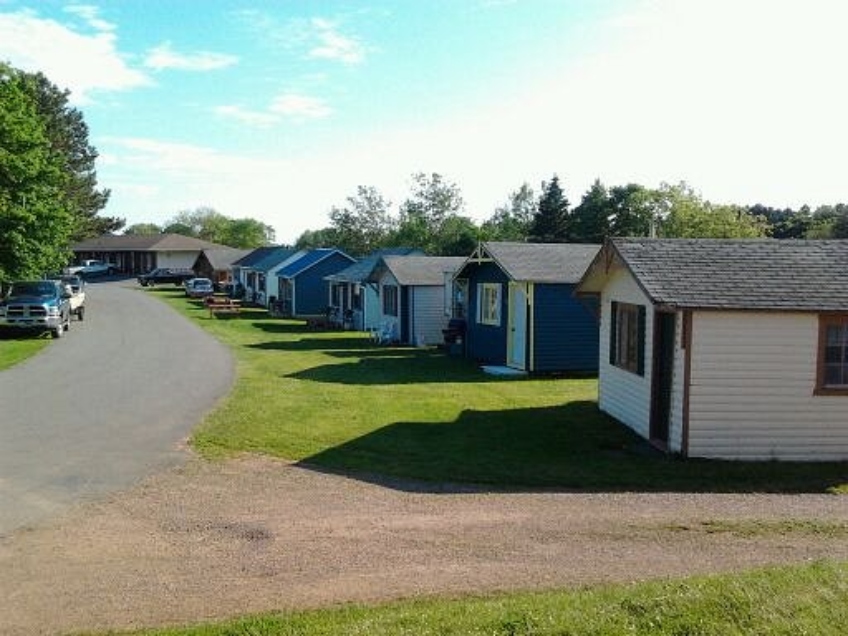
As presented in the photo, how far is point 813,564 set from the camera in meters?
7.85

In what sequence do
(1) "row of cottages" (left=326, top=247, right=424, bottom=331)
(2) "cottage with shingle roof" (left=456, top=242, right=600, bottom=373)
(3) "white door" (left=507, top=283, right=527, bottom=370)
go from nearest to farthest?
1. (2) "cottage with shingle roof" (left=456, top=242, right=600, bottom=373)
2. (3) "white door" (left=507, top=283, right=527, bottom=370)
3. (1) "row of cottages" (left=326, top=247, right=424, bottom=331)

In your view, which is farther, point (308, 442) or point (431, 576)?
point (308, 442)

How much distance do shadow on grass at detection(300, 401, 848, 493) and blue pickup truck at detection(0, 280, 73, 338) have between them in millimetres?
20386

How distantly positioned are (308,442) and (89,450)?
11.1 feet

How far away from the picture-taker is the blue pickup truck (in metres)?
31.0

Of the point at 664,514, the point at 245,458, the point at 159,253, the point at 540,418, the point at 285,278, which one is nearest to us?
the point at 664,514

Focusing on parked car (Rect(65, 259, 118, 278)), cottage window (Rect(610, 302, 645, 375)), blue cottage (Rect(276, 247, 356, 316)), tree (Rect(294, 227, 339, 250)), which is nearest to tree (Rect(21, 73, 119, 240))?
parked car (Rect(65, 259, 118, 278))

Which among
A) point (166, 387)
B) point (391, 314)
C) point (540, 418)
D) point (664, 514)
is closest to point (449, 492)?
point (664, 514)

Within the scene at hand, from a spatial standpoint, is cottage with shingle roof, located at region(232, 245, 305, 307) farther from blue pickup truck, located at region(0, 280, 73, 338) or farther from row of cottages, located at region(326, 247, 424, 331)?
blue pickup truck, located at region(0, 280, 73, 338)

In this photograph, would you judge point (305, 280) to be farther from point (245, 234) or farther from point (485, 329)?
point (245, 234)

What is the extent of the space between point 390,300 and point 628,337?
Answer: 57.4ft

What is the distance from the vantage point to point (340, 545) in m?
8.83

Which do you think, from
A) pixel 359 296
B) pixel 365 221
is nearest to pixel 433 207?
pixel 365 221

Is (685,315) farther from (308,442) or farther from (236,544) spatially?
(236,544)
